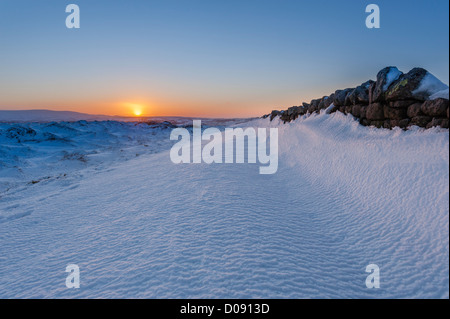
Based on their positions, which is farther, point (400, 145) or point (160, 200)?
point (160, 200)

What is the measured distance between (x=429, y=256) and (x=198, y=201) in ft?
14.7

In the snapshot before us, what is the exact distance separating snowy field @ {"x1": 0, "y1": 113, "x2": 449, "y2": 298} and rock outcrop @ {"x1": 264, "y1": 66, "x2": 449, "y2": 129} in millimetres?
356

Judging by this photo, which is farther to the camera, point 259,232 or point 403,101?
point 403,101

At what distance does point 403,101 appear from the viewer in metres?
5.49

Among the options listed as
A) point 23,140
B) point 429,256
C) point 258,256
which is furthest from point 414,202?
point 23,140

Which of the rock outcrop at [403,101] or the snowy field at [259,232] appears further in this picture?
the rock outcrop at [403,101]

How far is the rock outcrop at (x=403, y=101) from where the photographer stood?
450cm

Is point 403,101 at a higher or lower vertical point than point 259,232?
higher

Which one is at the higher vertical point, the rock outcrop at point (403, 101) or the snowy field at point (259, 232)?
the rock outcrop at point (403, 101)

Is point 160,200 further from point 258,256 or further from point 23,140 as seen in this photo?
point 23,140

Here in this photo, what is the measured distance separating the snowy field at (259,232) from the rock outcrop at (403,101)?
36 cm

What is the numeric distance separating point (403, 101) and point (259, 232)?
5.33m

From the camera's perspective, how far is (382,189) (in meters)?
4.60

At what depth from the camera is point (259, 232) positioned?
13.1ft
